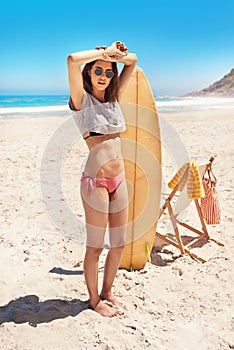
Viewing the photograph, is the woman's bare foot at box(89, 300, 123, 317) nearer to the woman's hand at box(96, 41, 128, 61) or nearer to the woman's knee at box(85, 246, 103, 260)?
the woman's knee at box(85, 246, 103, 260)

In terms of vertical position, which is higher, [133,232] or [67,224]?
[133,232]

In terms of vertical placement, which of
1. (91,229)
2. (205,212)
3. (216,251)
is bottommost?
(216,251)

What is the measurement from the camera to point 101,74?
251 centimetres

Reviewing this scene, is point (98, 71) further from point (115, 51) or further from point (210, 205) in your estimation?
point (210, 205)

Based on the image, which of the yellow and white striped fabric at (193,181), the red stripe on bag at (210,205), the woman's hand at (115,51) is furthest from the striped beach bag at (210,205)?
the woman's hand at (115,51)

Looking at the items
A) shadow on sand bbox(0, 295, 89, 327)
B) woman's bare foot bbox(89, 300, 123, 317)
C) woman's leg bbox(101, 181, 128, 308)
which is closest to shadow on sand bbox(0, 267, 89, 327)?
shadow on sand bbox(0, 295, 89, 327)

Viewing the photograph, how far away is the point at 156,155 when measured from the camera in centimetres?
350

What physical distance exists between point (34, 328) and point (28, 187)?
155 inches

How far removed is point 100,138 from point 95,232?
69 cm

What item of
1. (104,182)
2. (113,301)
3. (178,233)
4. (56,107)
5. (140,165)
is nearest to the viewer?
(104,182)

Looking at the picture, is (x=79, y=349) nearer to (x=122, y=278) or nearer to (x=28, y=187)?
(x=122, y=278)

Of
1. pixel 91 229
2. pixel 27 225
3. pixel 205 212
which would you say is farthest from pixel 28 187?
pixel 91 229

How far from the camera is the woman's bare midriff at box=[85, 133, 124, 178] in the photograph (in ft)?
8.48

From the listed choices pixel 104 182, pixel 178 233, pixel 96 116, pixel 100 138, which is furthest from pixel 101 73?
pixel 178 233
